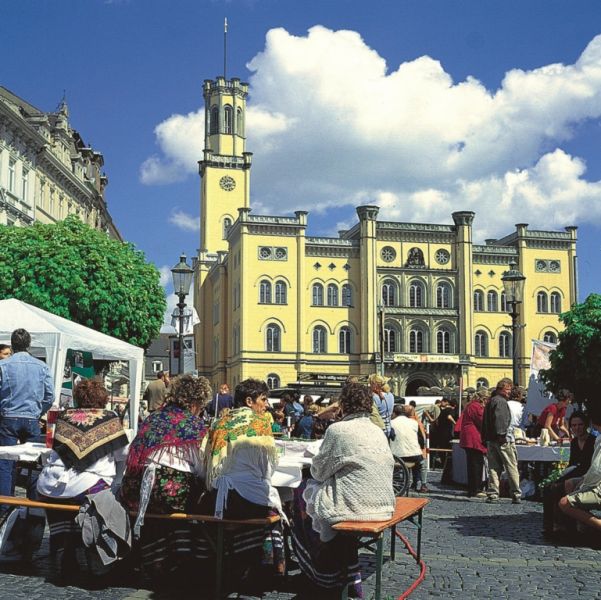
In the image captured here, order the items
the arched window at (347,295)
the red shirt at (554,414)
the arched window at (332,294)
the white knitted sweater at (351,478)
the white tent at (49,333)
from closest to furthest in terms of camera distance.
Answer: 1. the white knitted sweater at (351,478)
2. the white tent at (49,333)
3. the red shirt at (554,414)
4. the arched window at (332,294)
5. the arched window at (347,295)

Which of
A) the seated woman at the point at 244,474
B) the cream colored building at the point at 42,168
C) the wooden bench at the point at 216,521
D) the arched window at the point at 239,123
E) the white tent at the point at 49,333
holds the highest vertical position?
the arched window at the point at 239,123

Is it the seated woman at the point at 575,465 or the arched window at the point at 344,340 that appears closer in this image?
the seated woman at the point at 575,465

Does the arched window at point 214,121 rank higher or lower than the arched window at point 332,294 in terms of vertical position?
higher

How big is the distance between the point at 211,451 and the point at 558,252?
225ft

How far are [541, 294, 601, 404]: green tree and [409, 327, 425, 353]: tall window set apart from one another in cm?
5242

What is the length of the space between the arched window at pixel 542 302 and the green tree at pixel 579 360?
5634 centimetres

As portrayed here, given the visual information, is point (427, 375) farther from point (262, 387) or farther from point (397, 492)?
point (262, 387)

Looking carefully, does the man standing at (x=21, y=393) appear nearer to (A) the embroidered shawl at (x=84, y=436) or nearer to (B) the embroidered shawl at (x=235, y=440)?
(A) the embroidered shawl at (x=84, y=436)

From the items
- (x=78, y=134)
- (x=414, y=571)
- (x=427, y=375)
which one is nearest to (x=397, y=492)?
(x=414, y=571)

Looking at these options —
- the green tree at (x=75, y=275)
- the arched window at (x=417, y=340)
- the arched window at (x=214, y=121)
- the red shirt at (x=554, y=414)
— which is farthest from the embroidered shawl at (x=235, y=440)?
the arched window at (x=214, y=121)

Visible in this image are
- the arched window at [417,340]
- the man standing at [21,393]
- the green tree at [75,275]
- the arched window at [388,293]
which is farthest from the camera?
the arched window at [417,340]

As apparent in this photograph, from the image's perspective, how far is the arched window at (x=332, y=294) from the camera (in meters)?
67.8

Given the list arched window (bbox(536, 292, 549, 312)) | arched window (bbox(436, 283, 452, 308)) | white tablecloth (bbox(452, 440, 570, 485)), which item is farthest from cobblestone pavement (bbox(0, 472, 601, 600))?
arched window (bbox(536, 292, 549, 312))

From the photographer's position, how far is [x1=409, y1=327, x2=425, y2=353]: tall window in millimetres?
68625
